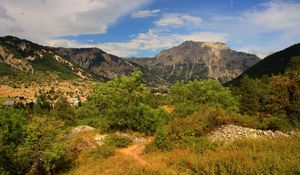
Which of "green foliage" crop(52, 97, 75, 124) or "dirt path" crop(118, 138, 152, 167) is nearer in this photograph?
"dirt path" crop(118, 138, 152, 167)

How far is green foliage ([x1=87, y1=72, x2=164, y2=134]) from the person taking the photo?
4016 cm

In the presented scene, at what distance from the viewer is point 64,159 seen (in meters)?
27.7

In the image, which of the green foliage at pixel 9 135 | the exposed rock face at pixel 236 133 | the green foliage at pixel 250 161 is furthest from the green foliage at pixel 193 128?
the green foliage at pixel 9 135

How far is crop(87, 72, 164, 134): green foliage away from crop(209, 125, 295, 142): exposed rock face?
45.3 feet

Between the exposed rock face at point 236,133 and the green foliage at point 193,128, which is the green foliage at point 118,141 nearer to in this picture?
the green foliage at point 193,128

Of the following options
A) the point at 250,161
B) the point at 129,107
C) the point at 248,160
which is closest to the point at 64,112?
the point at 129,107

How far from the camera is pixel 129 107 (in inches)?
1592

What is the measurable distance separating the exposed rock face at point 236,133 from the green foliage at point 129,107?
13809mm

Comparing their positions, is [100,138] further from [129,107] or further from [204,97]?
[204,97]

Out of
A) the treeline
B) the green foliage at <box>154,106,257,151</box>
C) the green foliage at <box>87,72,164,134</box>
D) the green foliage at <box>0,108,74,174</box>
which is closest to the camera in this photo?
the green foliage at <box>0,108,74,174</box>

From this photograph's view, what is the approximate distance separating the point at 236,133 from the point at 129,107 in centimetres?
1756

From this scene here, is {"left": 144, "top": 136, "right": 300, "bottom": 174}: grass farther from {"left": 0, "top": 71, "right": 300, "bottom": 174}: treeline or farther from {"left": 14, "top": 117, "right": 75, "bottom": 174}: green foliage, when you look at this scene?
{"left": 14, "top": 117, "right": 75, "bottom": 174}: green foliage

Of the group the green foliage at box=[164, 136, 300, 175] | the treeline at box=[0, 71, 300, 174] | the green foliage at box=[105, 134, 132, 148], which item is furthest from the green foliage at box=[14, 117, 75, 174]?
the green foliage at box=[164, 136, 300, 175]

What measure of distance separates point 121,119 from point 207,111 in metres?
13.8
